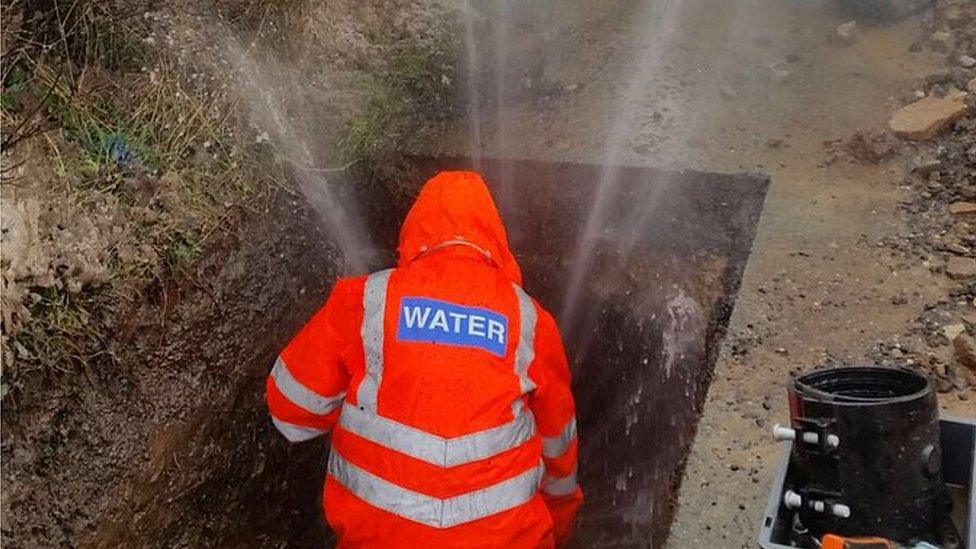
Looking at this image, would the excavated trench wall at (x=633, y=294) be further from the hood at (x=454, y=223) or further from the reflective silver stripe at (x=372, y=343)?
the reflective silver stripe at (x=372, y=343)

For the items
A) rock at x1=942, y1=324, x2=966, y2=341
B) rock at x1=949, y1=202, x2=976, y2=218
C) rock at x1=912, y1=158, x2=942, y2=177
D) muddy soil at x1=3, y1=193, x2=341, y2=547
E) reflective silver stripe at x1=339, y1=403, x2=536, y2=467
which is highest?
rock at x1=912, y1=158, x2=942, y2=177

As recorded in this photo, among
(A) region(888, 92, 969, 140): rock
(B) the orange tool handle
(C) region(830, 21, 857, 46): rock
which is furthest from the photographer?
(C) region(830, 21, 857, 46): rock

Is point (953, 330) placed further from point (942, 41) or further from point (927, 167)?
point (942, 41)

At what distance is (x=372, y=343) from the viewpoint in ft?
9.71

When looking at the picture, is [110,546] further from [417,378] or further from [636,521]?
[636,521]

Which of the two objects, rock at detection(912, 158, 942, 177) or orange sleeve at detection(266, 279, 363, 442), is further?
rock at detection(912, 158, 942, 177)

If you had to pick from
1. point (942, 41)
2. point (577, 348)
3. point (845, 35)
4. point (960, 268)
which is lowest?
point (577, 348)

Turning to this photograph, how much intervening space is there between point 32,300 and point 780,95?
3585mm

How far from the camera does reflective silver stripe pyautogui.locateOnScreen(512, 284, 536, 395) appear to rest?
300cm

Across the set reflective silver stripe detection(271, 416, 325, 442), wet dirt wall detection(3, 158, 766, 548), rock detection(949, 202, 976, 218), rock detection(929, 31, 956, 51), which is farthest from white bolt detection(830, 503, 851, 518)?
rock detection(929, 31, 956, 51)

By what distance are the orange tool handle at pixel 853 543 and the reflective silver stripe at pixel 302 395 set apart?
165 centimetres

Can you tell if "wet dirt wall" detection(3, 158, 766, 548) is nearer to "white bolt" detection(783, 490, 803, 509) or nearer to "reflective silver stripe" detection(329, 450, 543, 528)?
"reflective silver stripe" detection(329, 450, 543, 528)

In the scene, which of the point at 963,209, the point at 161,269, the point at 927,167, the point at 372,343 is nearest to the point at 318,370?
the point at 372,343

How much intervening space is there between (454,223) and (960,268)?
6.66ft
